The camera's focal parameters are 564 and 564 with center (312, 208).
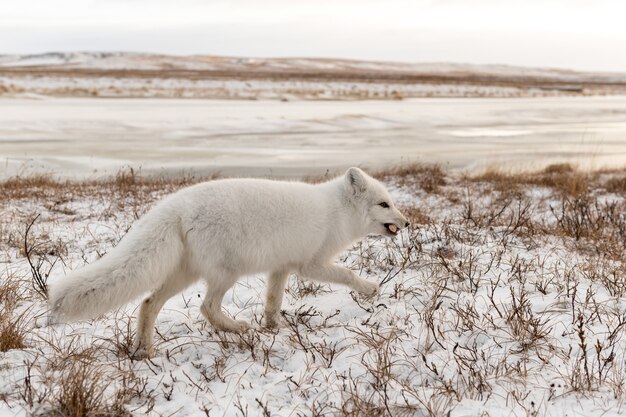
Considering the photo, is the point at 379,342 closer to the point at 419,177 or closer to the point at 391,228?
the point at 391,228

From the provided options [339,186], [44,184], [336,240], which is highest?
[339,186]

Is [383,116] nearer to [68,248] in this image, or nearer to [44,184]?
[44,184]

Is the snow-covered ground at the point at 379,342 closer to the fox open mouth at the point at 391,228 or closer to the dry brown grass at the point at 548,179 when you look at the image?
the fox open mouth at the point at 391,228

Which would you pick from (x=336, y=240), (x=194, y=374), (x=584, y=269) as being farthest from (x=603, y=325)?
(x=194, y=374)

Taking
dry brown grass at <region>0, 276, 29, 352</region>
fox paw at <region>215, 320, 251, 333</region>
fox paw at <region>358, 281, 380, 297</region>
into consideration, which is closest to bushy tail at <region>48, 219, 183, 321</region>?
dry brown grass at <region>0, 276, 29, 352</region>

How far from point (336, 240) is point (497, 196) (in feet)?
19.2

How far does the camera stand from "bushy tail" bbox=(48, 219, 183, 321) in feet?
10.2

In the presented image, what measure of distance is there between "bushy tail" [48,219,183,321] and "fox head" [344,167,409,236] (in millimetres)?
1674

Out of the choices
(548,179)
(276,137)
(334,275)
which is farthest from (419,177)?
(276,137)

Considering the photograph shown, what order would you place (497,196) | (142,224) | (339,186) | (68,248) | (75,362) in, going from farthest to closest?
(497,196)
(68,248)
(339,186)
(142,224)
(75,362)

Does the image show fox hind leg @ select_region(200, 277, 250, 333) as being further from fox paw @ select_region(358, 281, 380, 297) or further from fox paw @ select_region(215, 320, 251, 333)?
fox paw @ select_region(358, 281, 380, 297)

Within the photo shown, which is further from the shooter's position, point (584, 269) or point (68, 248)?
point (68, 248)

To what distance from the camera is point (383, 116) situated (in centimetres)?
2584

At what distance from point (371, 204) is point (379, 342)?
1.48 meters
